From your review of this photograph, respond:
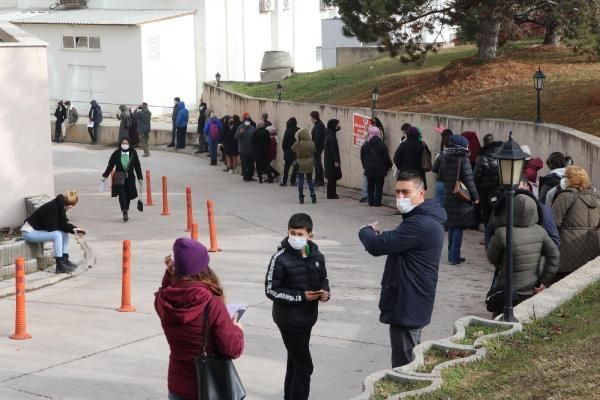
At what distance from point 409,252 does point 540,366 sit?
4.11ft

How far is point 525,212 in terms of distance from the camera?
1037cm

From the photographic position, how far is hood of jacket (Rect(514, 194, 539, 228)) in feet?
34.0

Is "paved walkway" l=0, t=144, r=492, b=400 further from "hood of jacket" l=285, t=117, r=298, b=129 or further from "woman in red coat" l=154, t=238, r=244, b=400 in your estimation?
"woman in red coat" l=154, t=238, r=244, b=400

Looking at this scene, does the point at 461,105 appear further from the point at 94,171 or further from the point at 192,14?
the point at 192,14

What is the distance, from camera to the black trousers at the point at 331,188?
946 inches

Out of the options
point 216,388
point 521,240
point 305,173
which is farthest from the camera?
point 305,173

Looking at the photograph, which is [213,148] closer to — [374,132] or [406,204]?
[374,132]

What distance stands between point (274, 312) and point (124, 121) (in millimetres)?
26368

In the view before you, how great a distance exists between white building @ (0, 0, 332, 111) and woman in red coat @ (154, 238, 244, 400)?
37.1 m

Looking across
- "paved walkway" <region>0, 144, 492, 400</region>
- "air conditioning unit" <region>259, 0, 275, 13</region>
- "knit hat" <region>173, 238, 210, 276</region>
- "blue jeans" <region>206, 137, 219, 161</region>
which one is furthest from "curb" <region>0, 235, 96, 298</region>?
"air conditioning unit" <region>259, 0, 275, 13</region>

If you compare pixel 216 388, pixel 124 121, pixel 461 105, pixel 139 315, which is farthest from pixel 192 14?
pixel 216 388

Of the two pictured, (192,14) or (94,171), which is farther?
(192,14)

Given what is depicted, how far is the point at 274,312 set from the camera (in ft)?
29.5

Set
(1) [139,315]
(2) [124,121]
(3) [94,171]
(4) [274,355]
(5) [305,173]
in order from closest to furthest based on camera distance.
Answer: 1. (4) [274,355]
2. (1) [139,315]
3. (5) [305,173]
4. (3) [94,171]
5. (2) [124,121]
